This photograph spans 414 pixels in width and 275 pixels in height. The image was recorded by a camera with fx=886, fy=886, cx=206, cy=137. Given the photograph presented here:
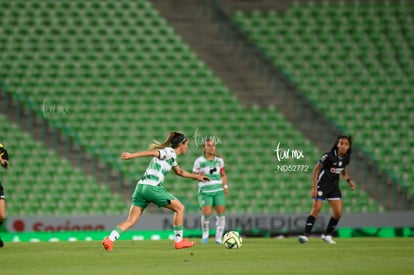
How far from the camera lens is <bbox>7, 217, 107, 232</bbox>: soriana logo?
71.6 ft

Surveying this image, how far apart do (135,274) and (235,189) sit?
1405cm

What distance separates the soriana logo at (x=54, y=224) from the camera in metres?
21.8

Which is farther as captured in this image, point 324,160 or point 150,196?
point 324,160

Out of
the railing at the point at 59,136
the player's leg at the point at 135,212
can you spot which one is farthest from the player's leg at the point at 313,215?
the railing at the point at 59,136

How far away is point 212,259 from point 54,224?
9.51m

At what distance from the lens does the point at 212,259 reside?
13.3m

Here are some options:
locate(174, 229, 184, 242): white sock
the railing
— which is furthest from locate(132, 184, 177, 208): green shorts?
the railing

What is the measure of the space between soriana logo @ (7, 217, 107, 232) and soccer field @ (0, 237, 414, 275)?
5.14m

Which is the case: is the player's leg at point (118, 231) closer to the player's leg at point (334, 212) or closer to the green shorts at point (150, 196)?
the green shorts at point (150, 196)

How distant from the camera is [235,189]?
24688mm

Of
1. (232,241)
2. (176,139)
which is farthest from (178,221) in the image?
(176,139)

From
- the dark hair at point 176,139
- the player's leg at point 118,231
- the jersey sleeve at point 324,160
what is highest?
the dark hair at point 176,139

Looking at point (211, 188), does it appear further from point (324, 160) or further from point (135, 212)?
point (135, 212)

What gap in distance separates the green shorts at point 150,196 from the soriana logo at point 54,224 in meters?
7.22
